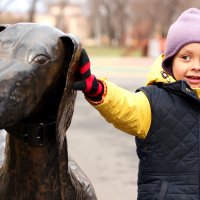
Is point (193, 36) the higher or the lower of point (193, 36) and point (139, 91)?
the higher

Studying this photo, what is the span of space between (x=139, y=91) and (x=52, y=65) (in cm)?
84

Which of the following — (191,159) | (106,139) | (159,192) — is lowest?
(106,139)

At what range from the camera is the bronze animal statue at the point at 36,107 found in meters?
1.71

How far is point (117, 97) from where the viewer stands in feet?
7.14

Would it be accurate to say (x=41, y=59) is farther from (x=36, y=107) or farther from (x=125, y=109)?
(x=125, y=109)

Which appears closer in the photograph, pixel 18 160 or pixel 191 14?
pixel 18 160

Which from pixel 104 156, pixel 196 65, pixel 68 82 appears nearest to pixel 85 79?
pixel 68 82

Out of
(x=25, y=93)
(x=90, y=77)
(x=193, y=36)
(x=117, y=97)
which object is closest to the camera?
(x=25, y=93)

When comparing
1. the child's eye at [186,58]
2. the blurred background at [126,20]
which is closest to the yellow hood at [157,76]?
the child's eye at [186,58]

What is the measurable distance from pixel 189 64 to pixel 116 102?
1.73 feet

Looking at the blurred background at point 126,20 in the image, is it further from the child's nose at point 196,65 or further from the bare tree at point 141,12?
the child's nose at point 196,65

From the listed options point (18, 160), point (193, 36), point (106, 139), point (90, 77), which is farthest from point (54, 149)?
point (106, 139)

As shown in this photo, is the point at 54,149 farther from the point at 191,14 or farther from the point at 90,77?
the point at 191,14

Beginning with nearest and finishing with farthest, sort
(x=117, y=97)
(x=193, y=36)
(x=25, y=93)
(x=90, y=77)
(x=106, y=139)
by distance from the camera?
(x=25, y=93) < (x=90, y=77) < (x=117, y=97) < (x=193, y=36) < (x=106, y=139)
